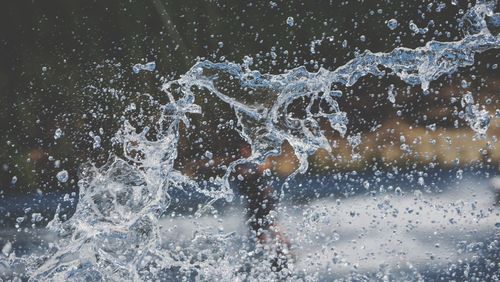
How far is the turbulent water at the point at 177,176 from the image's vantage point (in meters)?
2.43

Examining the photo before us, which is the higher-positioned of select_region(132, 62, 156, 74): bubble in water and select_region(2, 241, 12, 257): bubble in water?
select_region(132, 62, 156, 74): bubble in water

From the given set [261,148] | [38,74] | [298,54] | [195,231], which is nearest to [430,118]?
[298,54]

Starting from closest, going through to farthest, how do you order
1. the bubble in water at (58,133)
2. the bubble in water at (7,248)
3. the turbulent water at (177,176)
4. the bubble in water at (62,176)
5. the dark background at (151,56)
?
1. the turbulent water at (177,176)
2. the bubble in water at (62,176)
3. the bubble in water at (7,248)
4. the dark background at (151,56)
5. the bubble in water at (58,133)

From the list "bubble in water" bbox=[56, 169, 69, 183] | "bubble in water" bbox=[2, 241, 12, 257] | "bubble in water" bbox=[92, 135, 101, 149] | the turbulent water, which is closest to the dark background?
"bubble in water" bbox=[92, 135, 101, 149]

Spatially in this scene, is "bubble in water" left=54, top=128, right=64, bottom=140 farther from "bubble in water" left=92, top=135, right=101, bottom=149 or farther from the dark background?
"bubble in water" left=92, top=135, right=101, bottom=149

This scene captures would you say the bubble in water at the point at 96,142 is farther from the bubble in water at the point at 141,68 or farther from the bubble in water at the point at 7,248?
the bubble in water at the point at 7,248

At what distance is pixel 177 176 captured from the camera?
3.08 metres

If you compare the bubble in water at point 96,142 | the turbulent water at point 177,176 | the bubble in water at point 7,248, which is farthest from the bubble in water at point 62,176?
the bubble in water at point 96,142

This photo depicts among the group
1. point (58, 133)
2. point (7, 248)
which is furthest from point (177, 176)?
point (58, 133)

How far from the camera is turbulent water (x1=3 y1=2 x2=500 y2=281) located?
243cm

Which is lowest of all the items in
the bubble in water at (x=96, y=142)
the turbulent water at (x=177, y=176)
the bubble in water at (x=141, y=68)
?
the turbulent water at (x=177, y=176)

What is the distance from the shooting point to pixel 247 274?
8.75 ft

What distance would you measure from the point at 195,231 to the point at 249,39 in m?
→ 2.23

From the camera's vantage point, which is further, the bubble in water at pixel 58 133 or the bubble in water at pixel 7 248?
the bubble in water at pixel 58 133
